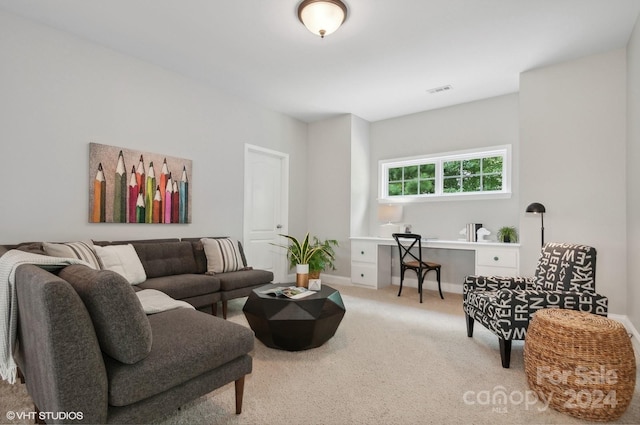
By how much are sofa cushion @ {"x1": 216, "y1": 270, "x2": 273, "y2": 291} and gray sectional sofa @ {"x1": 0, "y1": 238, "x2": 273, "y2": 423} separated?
1568 mm

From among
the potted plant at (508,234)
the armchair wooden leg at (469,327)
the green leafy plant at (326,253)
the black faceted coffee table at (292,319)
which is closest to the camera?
the black faceted coffee table at (292,319)

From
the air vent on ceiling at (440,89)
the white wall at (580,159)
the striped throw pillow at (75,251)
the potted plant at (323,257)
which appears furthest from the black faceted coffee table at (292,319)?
the air vent on ceiling at (440,89)

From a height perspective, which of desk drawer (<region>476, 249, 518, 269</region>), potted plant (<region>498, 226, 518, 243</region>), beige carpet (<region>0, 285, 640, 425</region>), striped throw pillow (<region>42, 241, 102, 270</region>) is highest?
potted plant (<region>498, 226, 518, 243</region>)

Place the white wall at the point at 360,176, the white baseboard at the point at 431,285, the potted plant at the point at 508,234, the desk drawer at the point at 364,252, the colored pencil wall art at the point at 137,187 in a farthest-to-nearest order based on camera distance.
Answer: the white wall at the point at 360,176, the desk drawer at the point at 364,252, the white baseboard at the point at 431,285, the potted plant at the point at 508,234, the colored pencil wall art at the point at 137,187

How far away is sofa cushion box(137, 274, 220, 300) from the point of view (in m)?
2.90

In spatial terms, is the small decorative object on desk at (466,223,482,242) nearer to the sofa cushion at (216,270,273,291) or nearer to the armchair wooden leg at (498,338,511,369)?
the armchair wooden leg at (498,338,511,369)

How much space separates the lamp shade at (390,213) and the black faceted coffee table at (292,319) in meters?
→ 2.53

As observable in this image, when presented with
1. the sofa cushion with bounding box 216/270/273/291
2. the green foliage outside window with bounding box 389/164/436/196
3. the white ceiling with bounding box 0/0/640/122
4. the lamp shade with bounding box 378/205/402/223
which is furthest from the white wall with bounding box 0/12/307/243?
the green foliage outside window with bounding box 389/164/436/196

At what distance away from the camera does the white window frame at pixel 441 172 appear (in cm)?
441

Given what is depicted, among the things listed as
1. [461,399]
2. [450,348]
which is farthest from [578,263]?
[461,399]

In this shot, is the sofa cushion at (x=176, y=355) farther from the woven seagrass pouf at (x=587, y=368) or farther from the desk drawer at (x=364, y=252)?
the desk drawer at (x=364, y=252)

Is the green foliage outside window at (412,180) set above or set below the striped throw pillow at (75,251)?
above

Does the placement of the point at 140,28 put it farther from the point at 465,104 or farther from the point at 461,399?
the point at 465,104

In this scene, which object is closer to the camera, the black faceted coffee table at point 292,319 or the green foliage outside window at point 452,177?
the black faceted coffee table at point 292,319
